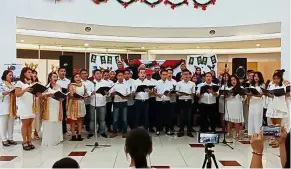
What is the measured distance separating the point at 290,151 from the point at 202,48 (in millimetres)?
11242

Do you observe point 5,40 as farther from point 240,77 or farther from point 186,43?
point 186,43

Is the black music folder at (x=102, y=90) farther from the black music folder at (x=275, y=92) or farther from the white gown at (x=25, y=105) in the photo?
the black music folder at (x=275, y=92)

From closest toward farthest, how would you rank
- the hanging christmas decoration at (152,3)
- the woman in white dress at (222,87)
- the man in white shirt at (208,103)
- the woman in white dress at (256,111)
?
the woman in white dress at (256,111) → the woman in white dress at (222,87) → the man in white shirt at (208,103) → the hanging christmas decoration at (152,3)

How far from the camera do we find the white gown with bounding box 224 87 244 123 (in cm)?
648

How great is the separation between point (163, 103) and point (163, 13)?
3407mm

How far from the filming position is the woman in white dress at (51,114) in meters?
5.86

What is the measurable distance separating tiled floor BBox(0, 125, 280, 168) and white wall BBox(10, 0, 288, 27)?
389 centimetres

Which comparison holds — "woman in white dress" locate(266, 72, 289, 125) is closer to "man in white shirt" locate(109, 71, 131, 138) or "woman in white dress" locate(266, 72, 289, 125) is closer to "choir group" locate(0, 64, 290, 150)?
"choir group" locate(0, 64, 290, 150)

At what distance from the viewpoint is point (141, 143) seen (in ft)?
6.17

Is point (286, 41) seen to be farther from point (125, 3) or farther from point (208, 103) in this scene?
point (125, 3)

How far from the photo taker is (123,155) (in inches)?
207

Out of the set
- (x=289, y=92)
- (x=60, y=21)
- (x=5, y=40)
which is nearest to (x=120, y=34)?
(x=60, y=21)

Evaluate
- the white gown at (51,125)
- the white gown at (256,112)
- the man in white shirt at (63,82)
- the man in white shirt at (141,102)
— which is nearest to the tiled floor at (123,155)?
the white gown at (51,125)

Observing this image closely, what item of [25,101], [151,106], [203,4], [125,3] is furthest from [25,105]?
[203,4]
